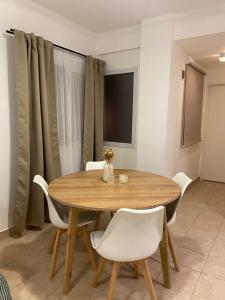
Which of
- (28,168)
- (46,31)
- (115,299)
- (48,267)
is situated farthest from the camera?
(46,31)

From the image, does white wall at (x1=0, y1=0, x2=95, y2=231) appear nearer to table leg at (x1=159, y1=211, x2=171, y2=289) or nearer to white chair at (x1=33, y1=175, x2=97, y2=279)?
white chair at (x1=33, y1=175, x2=97, y2=279)

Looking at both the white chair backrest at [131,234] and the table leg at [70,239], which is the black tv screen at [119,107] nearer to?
the table leg at [70,239]

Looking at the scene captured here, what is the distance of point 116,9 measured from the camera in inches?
106

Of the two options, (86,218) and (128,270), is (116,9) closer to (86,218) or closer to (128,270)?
(86,218)

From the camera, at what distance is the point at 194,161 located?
4.73m

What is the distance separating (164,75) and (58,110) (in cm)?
142

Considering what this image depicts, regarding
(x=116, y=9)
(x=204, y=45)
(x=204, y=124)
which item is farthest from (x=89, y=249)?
(x=204, y=124)

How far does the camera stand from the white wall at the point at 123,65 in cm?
340

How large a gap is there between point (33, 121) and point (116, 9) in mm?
1587

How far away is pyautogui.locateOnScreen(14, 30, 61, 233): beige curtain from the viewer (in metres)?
2.42

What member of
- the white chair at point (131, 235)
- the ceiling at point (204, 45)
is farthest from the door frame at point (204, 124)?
the white chair at point (131, 235)

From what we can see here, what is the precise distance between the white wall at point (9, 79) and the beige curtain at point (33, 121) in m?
0.14

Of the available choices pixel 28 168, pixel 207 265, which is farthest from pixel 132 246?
pixel 28 168

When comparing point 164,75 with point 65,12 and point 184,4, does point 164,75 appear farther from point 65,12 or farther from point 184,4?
point 65,12
